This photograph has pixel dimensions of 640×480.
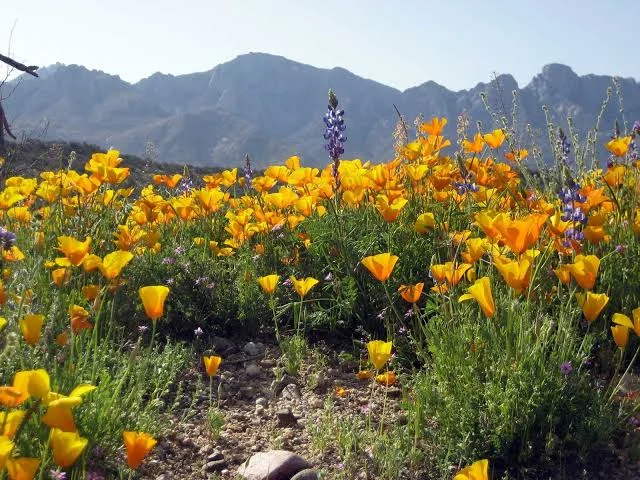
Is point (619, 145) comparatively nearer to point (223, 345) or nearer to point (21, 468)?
point (223, 345)

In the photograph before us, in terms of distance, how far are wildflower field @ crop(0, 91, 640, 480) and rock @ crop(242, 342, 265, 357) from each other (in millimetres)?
112

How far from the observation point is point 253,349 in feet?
9.62

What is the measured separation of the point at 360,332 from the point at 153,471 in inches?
48.4

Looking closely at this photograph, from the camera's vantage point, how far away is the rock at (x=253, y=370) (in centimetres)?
273

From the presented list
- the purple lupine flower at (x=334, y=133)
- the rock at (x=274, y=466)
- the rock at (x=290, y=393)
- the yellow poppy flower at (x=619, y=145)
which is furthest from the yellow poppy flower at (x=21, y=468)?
the yellow poppy flower at (x=619, y=145)

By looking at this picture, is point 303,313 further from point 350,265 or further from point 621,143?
point 621,143

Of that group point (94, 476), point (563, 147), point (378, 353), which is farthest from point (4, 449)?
point (563, 147)

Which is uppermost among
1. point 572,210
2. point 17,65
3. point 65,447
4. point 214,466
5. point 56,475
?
point 17,65

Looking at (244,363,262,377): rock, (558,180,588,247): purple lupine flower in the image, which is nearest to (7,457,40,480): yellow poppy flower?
(244,363,262,377): rock

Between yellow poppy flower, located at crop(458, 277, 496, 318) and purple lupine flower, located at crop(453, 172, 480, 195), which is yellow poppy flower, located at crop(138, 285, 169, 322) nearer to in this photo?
yellow poppy flower, located at crop(458, 277, 496, 318)

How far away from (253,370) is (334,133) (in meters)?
1.15

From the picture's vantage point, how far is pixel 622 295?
2.61 meters

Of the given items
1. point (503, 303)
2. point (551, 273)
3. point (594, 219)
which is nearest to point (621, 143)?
point (594, 219)

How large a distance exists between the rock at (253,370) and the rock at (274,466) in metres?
0.73
